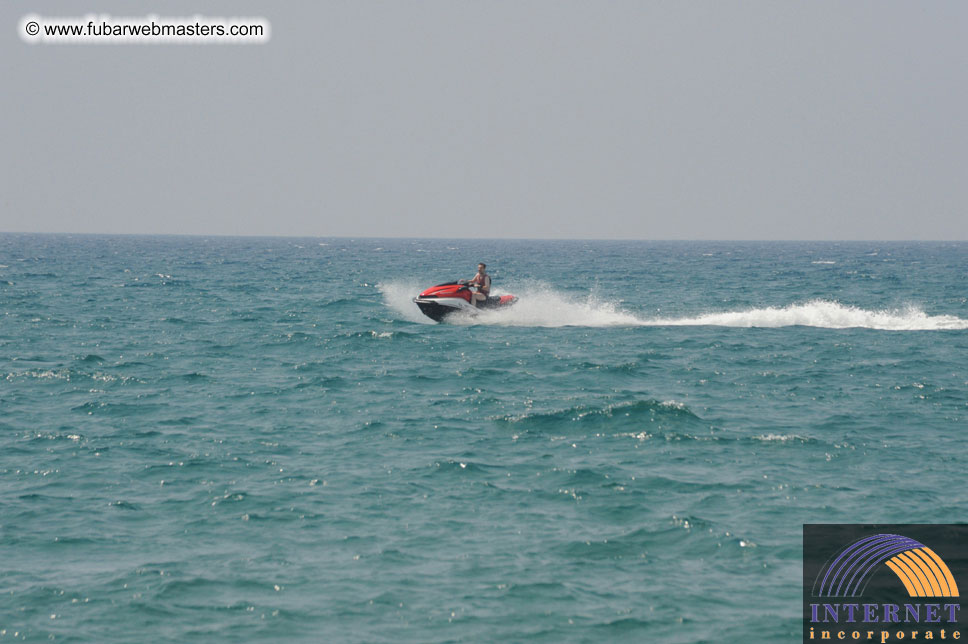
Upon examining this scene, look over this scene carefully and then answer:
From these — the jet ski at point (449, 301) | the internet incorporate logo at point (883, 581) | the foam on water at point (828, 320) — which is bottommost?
the internet incorporate logo at point (883, 581)

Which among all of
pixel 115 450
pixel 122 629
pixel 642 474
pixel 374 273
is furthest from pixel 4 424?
pixel 374 273

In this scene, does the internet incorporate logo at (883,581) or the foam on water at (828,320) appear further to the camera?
the foam on water at (828,320)

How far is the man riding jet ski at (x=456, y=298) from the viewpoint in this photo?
32125 millimetres

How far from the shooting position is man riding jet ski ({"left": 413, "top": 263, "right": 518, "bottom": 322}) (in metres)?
32.1

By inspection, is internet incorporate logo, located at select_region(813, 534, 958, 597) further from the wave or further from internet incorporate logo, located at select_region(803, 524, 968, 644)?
the wave

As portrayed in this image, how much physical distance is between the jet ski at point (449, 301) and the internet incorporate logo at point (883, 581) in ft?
67.8

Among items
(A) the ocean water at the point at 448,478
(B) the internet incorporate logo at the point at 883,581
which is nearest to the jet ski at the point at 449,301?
(A) the ocean water at the point at 448,478

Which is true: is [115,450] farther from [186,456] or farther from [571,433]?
[571,433]

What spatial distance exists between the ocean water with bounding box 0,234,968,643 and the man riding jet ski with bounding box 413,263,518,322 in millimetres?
1498

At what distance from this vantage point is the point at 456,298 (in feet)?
106

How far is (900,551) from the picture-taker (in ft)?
39.2

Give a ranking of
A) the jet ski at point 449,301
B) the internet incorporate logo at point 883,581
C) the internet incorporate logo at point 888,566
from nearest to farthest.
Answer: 1. the internet incorporate logo at point 883,581
2. the internet incorporate logo at point 888,566
3. the jet ski at point 449,301

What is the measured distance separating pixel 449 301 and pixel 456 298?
0.27m

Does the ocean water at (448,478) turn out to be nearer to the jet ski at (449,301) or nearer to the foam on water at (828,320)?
the jet ski at (449,301)
